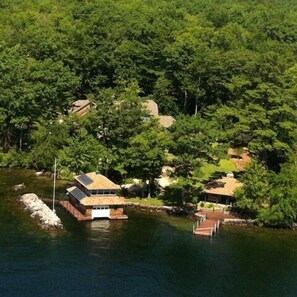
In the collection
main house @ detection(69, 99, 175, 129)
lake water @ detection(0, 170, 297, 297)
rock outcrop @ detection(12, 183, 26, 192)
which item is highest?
main house @ detection(69, 99, 175, 129)

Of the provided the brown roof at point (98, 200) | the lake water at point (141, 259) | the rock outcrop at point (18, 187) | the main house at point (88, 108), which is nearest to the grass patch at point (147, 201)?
the lake water at point (141, 259)

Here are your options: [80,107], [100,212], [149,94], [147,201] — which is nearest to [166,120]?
[149,94]

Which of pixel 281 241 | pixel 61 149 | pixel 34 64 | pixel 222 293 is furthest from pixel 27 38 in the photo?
pixel 222 293

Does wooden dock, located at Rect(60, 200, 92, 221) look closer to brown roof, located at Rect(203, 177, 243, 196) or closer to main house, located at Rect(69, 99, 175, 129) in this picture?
brown roof, located at Rect(203, 177, 243, 196)

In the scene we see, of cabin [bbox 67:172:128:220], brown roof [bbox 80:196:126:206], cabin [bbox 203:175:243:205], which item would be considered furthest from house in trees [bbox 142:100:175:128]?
brown roof [bbox 80:196:126:206]

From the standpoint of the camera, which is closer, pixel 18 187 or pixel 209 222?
pixel 209 222

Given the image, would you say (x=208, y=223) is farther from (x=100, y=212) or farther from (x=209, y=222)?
(x=100, y=212)

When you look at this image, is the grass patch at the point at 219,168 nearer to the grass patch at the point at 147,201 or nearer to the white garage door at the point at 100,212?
the grass patch at the point at 147,201
